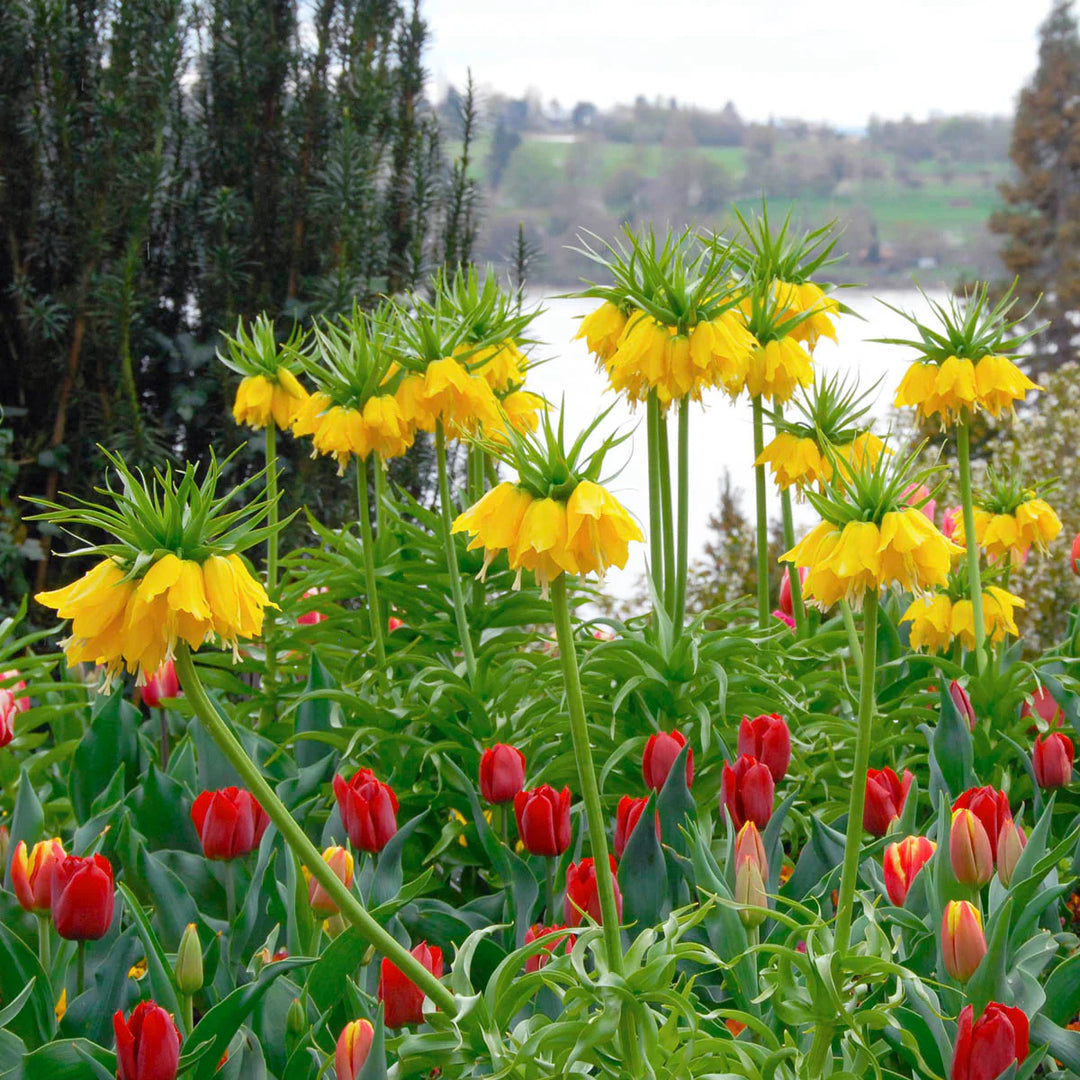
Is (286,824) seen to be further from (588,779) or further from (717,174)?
(717,174)

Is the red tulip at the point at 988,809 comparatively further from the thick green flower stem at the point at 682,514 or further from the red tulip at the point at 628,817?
the thick green flower stem at the point at 682,514

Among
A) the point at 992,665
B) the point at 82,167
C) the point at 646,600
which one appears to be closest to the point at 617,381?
the point at 992,665

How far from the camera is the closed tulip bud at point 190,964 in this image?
3.50ft

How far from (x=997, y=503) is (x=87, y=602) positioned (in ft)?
5.39

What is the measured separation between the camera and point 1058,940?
4.52ft

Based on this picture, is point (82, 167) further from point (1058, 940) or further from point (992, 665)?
point (1058, 940)

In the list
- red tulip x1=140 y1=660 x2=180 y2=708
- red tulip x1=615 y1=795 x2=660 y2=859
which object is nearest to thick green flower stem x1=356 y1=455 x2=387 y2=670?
red tulip x1=140 y1=660 x2=180 y2=708

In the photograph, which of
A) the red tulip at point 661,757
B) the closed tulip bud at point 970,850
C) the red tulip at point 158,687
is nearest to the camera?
the closed tulip bud at point 970,850

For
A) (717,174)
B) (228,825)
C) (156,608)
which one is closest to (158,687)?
(228,825)

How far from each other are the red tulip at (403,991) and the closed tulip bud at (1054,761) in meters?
0.90

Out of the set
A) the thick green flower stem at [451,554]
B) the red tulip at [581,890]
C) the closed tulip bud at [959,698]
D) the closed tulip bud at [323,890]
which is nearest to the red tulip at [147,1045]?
the closed tulip bud at [323,890]

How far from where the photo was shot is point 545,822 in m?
1.30

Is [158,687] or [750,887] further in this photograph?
[158,687]

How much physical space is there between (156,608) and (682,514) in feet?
3.79
